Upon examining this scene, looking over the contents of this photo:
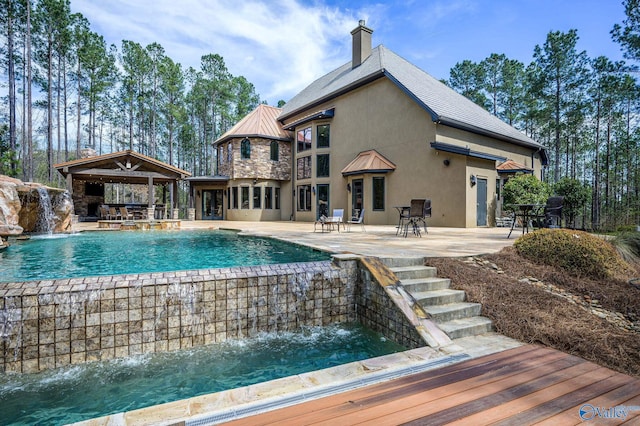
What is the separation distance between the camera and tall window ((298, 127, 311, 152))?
18.1 m

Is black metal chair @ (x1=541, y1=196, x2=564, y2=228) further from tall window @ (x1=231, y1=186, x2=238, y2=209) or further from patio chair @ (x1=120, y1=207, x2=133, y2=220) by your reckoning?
patio chair @ (x1=120, y1=207, x2=133, y2=220)

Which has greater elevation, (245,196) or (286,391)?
(245,196)

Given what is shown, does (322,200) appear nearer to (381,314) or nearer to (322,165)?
(322,165)

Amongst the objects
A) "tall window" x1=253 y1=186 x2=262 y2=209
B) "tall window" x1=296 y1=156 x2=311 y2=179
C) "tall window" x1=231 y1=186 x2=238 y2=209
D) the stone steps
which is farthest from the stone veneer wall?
"tall window" x1=231 y1=186 x2=238 y2=209

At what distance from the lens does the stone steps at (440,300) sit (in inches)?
126

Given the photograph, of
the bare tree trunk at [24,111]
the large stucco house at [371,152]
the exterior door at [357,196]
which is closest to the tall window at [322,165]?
the large stucco house at [371,152]

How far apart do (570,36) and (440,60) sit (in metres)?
7.95

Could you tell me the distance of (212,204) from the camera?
69.8 feet

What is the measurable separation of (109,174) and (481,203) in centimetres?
1705

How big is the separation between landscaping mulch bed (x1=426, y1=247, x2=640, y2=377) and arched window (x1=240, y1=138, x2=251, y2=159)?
16.2 m

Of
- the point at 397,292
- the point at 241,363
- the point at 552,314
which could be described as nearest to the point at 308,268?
the point at 397,292

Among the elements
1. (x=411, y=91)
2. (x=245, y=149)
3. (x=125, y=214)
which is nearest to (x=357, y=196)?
(x=411, y=91)

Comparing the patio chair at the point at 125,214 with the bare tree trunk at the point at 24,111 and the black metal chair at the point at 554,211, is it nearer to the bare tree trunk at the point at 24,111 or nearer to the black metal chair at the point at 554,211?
the bare tree trunk at the point at 24,111

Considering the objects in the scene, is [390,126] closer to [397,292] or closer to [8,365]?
[397,292]
